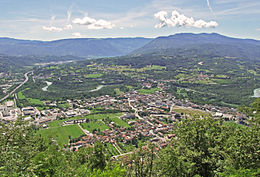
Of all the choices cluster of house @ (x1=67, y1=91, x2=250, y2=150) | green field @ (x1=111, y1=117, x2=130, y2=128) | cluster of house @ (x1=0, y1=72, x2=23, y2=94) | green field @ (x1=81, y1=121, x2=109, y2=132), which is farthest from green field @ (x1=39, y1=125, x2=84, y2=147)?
cluster of house @ (x1=0, y1=72, x2=23, y2=94)

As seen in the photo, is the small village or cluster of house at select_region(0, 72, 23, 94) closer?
the small village

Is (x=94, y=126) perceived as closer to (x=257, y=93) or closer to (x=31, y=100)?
(x=31, y=100)

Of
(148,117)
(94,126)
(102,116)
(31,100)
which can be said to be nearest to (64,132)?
(94,126)

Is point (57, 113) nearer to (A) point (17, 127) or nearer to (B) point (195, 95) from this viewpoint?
(A) point (17, 127)

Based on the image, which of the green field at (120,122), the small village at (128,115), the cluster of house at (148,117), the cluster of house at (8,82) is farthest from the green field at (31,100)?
the green field at (120,122)

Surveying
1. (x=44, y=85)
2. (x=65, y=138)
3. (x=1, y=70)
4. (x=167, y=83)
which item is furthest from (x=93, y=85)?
(x=1, y=70)

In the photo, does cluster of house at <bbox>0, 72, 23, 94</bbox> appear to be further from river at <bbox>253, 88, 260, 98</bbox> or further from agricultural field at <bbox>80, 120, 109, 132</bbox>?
river at <bbox>253, 88, 260, 98</bbox>

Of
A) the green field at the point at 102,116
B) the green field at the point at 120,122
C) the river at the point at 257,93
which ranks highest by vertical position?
the river at the point at 257,93

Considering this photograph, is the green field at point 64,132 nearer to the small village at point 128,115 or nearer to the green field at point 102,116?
the small village at point 128,115
